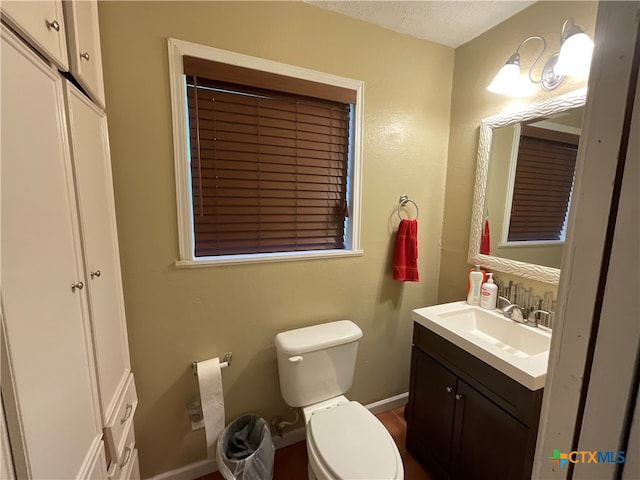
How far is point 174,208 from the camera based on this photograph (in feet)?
4.09

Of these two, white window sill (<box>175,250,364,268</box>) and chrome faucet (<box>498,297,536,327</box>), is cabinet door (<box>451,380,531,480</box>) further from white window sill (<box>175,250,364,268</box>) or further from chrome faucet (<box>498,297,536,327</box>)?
white window sill (<box>175,250,364,268</box>)

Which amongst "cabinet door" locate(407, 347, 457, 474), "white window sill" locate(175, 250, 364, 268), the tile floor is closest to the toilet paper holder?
"white window sill" locate(175, 250, 364, 268)

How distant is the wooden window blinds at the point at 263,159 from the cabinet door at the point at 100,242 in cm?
34

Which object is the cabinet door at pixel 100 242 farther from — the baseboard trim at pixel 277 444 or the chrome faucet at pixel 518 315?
the chrome faucet at pixel 518 315

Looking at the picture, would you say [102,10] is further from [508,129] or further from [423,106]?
[508,129]

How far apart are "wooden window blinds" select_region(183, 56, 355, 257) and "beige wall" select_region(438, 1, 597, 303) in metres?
0.71

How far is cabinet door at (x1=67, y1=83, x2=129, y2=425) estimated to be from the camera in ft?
2.70

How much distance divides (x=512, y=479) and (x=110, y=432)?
141cm

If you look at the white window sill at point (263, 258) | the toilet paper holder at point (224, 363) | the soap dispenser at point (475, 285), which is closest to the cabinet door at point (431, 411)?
the soap dispenser at point (475, 285)

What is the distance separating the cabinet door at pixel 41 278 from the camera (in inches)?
20.5

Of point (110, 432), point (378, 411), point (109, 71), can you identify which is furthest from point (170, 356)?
point (378, 411)

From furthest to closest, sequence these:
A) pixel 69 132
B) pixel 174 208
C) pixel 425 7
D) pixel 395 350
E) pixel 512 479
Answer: pixel 395 350 → pixel 425 7 → pixel 174 208 → pixel 512 479 → pixel 69 132

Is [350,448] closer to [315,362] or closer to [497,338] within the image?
[315,362]

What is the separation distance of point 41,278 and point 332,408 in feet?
4.08
